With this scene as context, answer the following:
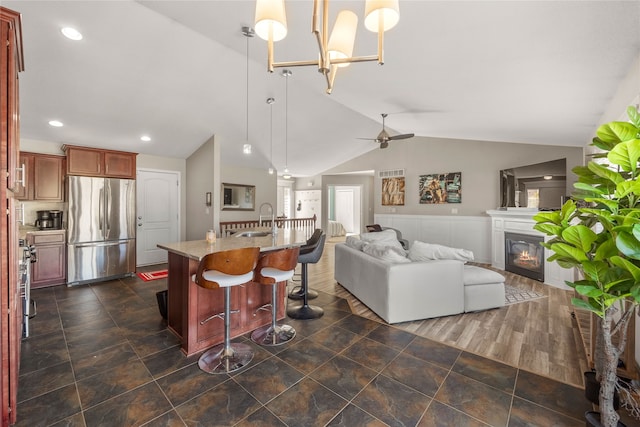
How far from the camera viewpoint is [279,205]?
34.4 ft

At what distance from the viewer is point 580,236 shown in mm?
1184

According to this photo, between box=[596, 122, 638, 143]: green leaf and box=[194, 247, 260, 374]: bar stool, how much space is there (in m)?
2.17

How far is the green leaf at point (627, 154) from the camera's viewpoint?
3.49 feet

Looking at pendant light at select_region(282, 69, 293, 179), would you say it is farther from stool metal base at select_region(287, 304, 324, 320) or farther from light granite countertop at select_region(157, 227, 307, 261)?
stool metal base at select_region(287, 304, 324, 320)

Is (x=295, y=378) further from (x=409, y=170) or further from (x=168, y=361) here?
(x=409, y=170)

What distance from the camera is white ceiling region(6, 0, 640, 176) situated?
5.63 ft

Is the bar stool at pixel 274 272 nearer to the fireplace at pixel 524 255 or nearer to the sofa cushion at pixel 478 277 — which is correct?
the sofa cushion at pixel 478 277

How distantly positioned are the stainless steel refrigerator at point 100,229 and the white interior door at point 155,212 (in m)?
0.56

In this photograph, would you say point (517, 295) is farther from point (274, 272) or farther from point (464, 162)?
point (274, 272)

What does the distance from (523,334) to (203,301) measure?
10.4 feet

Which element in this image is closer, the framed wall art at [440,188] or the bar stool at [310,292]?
the bar stool at [310,292]

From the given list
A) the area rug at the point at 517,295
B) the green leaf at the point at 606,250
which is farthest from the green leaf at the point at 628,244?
the area rug at the point at 517,295

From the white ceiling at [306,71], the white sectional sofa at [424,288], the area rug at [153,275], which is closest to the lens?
the white ceiling at [306,71]

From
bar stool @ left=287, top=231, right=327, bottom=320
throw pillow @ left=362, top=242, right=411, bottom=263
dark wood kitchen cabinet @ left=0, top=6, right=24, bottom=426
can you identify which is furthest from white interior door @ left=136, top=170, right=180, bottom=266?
throw pillow @ left=362, top=242, right=411, bottom=263
